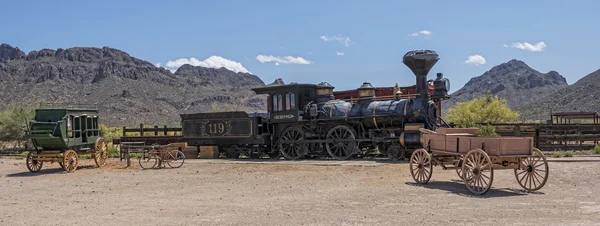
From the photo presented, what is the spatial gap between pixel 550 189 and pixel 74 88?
8114 centimetres

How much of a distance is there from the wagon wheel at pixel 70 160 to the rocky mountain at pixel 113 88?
47.6m

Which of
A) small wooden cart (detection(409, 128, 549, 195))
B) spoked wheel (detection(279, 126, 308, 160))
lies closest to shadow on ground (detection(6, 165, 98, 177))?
spoked wheel (detection(279, 126, 308, 160))

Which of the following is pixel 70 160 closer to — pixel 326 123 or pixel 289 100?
pixel 289 100

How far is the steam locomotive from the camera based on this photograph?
19.2m

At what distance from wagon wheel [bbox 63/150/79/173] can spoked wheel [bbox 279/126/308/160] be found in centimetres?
777

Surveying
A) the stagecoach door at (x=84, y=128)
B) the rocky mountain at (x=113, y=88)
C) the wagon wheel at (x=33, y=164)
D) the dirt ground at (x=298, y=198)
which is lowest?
the dirt ground at (x=298, y=198)

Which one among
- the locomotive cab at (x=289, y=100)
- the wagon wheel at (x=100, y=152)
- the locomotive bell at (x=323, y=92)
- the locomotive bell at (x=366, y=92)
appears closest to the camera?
the wagon wheel at (x=100, y=152)

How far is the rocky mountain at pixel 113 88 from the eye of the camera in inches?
2886

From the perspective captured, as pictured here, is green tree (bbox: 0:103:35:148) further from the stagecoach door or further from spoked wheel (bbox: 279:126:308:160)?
spoked wheel (bbox: 279:126:308:160)

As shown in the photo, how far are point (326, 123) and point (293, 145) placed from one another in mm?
1669

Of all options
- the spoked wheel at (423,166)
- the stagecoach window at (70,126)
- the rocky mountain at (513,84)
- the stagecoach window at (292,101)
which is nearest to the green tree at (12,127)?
the stagecoach window at (70,126)

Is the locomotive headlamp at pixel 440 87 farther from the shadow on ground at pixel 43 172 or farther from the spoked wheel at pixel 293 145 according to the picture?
the shadow on ground at pixel 43 172

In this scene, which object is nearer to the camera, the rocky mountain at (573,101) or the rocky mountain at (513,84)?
the rocky mountain at (573,101)

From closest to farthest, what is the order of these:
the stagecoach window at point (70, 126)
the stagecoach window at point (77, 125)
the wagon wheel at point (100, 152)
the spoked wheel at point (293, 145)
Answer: the stagecoach window at point (70, 126) < the stagecoach window at point (77, 125) < the wagon wheel at point (100, 152) < the spoked wheel at point (293, 145)
